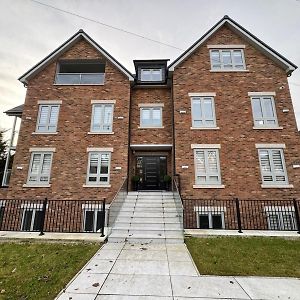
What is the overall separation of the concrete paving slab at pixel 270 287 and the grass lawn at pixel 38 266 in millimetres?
3942

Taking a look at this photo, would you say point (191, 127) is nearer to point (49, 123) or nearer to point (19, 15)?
point (49, 123)

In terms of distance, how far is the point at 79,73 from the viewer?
46.9ft

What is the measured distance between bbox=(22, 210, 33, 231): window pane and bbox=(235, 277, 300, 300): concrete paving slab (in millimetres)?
11712

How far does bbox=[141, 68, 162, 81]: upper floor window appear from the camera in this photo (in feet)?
49.8

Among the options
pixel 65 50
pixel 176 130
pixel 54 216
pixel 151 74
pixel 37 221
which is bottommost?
pixel 37 221

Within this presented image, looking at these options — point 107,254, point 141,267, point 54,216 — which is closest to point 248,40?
point 141,267

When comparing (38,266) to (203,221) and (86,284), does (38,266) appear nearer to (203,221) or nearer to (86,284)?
(86,284)

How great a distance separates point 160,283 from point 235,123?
412 inches

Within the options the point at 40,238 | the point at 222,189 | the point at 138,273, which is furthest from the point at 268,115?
the point at 40,238

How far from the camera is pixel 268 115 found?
40.8 feet

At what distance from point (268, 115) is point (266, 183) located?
13.9ft

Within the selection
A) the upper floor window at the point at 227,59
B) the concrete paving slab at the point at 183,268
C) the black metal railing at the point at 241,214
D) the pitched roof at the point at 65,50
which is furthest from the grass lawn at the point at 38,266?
the upper floor window at the point at 227,59

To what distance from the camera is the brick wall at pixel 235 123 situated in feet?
37.6

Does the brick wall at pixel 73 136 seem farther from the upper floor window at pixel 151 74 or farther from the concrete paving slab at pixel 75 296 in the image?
the concrete paving slab at pixel 75 296
